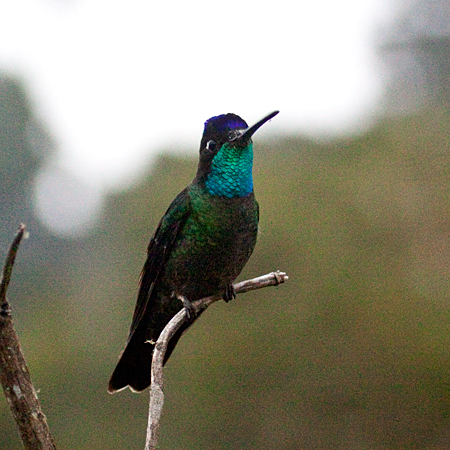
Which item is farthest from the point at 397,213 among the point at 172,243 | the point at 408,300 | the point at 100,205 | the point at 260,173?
the point at 100,205

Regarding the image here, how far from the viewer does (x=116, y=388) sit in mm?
3217

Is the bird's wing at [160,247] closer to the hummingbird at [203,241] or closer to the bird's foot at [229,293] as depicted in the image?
the hummingbird at [203,241]

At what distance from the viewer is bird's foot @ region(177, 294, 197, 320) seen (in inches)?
113

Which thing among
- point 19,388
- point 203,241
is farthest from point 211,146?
point 19,388

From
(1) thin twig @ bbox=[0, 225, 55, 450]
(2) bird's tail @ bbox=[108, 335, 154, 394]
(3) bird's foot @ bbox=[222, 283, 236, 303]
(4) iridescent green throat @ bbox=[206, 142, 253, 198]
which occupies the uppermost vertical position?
(4) iridescent green throat @ bbox=[206, 142, 253, 198]

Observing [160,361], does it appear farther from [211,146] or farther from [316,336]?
[316,336]

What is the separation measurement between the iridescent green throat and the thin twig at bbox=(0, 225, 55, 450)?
133 cm

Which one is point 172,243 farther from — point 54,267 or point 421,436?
point 54,267

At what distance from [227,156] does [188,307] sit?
774mm

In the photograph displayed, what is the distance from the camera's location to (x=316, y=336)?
7.69 meters

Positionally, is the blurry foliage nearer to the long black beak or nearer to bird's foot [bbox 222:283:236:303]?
bird's foot [bbox 222:283:236:303]

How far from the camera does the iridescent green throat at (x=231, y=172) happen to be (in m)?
2.81

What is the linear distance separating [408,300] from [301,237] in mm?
1618

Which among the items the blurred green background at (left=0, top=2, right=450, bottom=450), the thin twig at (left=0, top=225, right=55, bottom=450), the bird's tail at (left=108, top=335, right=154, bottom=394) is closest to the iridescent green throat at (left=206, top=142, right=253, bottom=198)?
the bird's tail at (left=108, top=335, right=154, bottom=394)
